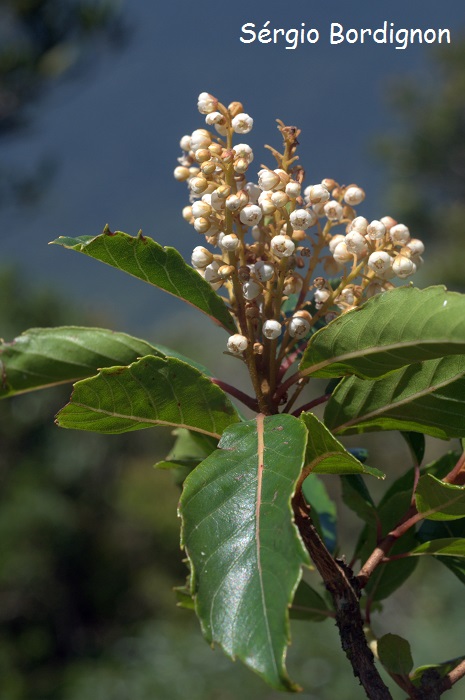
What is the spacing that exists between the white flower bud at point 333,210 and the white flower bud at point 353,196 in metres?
0.03

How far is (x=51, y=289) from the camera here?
25.3ft

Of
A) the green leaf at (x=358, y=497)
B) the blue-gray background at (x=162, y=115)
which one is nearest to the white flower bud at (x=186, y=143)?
the green leaf at (x=358, y=497)

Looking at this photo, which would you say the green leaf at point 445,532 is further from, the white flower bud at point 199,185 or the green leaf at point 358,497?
the white flower bud at point 199,185

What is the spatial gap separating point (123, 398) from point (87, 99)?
266 feet

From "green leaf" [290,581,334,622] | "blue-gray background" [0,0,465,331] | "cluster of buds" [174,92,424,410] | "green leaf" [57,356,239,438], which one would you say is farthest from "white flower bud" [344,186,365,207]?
"blue-gray background" [0,0,465,331]

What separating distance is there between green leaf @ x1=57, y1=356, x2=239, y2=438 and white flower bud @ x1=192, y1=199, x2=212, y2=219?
0.13 meters

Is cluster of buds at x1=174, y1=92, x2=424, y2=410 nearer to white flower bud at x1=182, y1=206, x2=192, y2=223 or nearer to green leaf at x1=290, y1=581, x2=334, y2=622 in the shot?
white flower bud at x1=182, y1=206, x2=192, y2=223

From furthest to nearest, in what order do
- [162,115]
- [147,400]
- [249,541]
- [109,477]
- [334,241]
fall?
[162,115], [109,477], [334,241], [147,400], [249,541]

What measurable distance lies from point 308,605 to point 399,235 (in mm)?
386

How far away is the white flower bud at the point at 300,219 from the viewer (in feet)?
2.10

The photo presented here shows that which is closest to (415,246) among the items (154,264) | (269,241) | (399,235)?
(399,235)

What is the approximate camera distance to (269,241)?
0.68 m

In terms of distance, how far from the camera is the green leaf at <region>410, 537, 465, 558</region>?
0.63m

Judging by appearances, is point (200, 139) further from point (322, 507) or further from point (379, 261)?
Result: point (322, 507)
